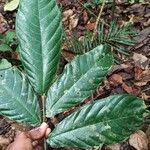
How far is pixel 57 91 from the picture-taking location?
0.83 meters

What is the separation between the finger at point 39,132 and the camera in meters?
0.87

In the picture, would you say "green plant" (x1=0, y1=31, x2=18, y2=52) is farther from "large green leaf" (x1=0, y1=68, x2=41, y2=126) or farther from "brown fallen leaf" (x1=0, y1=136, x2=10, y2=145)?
"large green leaf" (x1=0, y1=68, x2=41, y2=126)

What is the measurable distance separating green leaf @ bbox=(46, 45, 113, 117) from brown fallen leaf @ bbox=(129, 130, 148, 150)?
3.32 feet

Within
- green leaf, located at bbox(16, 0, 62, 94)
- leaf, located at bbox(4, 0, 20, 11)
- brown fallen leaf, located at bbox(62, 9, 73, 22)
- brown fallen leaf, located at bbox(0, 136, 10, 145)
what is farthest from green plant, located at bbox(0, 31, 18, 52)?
green leaf, located at bbox(16, 0, 62, 94)

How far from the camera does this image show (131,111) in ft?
2.53

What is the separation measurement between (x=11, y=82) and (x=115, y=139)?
0.95 feet

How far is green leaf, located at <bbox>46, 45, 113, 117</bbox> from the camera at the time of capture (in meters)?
0.82

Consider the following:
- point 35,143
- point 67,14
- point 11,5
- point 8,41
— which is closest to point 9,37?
point 8,41

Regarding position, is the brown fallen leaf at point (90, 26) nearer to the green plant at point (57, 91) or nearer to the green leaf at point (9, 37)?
the green leaf at point (9, 37)

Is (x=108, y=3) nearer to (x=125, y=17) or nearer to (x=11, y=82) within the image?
(x=125, y=17)

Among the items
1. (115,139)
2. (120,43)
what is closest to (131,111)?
(115,139)

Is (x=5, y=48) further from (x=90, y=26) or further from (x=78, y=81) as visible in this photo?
(x=78, y=81)

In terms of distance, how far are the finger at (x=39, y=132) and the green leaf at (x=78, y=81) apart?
0.06 metres

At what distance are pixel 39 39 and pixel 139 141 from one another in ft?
3.60
